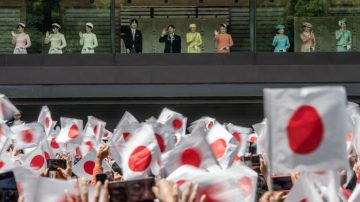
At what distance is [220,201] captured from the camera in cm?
716

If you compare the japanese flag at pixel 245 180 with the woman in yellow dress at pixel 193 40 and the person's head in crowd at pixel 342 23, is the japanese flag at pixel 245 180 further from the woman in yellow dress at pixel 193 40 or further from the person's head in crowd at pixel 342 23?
the person's head in crowd at pixel 342 23

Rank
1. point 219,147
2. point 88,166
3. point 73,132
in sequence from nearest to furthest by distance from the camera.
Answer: point 219,147 < point 88,166 < point 73,132

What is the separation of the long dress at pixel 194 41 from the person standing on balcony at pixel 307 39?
8.90 ft

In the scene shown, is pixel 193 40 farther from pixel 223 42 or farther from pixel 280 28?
pixel 280 28

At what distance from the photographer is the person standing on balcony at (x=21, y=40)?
98.4ft

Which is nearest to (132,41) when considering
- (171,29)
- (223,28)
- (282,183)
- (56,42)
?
(171,29)

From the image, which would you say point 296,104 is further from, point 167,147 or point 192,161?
point 167,147

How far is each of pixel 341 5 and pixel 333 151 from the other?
24.2m

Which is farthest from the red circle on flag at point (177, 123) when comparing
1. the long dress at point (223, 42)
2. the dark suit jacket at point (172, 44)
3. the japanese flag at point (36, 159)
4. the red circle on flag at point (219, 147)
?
the dark suit jacket at point (172, 44)

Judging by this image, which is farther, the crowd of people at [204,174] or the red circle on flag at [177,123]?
the red circle on flag at [177,123]

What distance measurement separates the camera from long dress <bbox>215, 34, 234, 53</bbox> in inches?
1198

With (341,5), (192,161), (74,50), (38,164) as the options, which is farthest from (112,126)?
(192,161)

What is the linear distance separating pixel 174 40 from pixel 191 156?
73.8 ft

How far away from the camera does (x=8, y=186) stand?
26.4ft
